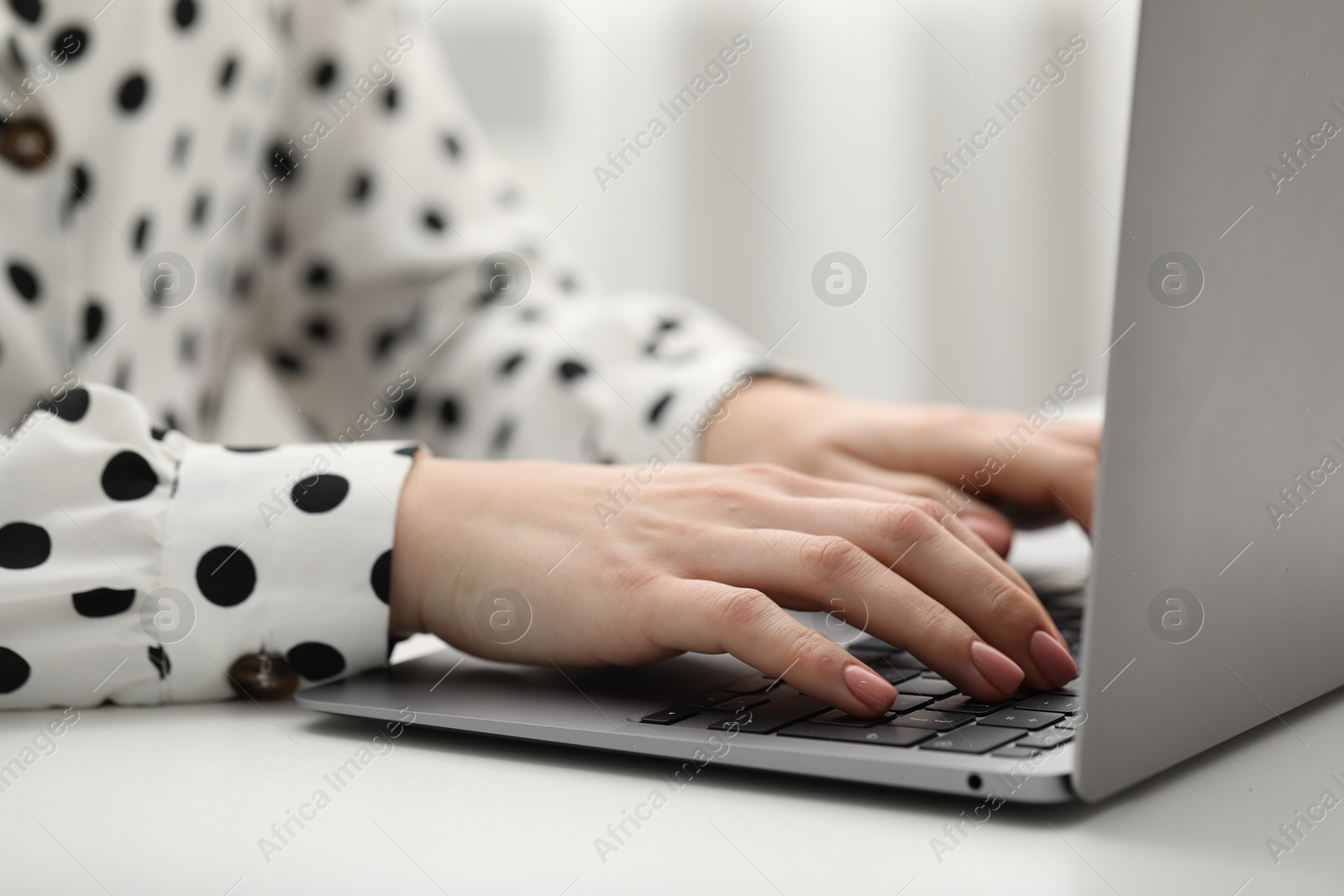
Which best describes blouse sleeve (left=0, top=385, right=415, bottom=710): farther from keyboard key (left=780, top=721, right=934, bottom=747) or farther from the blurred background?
the blurred background

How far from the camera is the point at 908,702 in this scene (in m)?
0.39

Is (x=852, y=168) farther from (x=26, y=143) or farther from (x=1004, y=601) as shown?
(x=1004, y=601)

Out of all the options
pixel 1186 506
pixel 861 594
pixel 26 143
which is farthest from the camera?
pixel 26 143

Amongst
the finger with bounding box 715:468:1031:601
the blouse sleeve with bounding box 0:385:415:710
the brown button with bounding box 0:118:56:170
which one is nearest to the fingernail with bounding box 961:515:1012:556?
the finger with bounding box 715:468:1031:601

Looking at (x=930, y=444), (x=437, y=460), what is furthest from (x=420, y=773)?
(x=930, y=444)

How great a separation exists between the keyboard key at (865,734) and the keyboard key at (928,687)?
0.16ft

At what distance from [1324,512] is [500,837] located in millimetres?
307

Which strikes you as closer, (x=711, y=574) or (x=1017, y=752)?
(x=1017, y=752)

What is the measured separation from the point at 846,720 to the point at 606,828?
0.10 meters

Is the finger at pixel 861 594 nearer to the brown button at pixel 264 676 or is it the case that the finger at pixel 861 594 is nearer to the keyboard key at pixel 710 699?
the keyboard key at pixel 710 699

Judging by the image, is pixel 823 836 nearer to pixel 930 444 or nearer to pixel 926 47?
pixel 930 444

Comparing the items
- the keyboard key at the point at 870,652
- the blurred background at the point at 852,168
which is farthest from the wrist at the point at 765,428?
the blurred background at the point at 852,168

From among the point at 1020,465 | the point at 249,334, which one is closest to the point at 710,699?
the point at 1020,465

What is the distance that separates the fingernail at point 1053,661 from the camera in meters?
0.40
